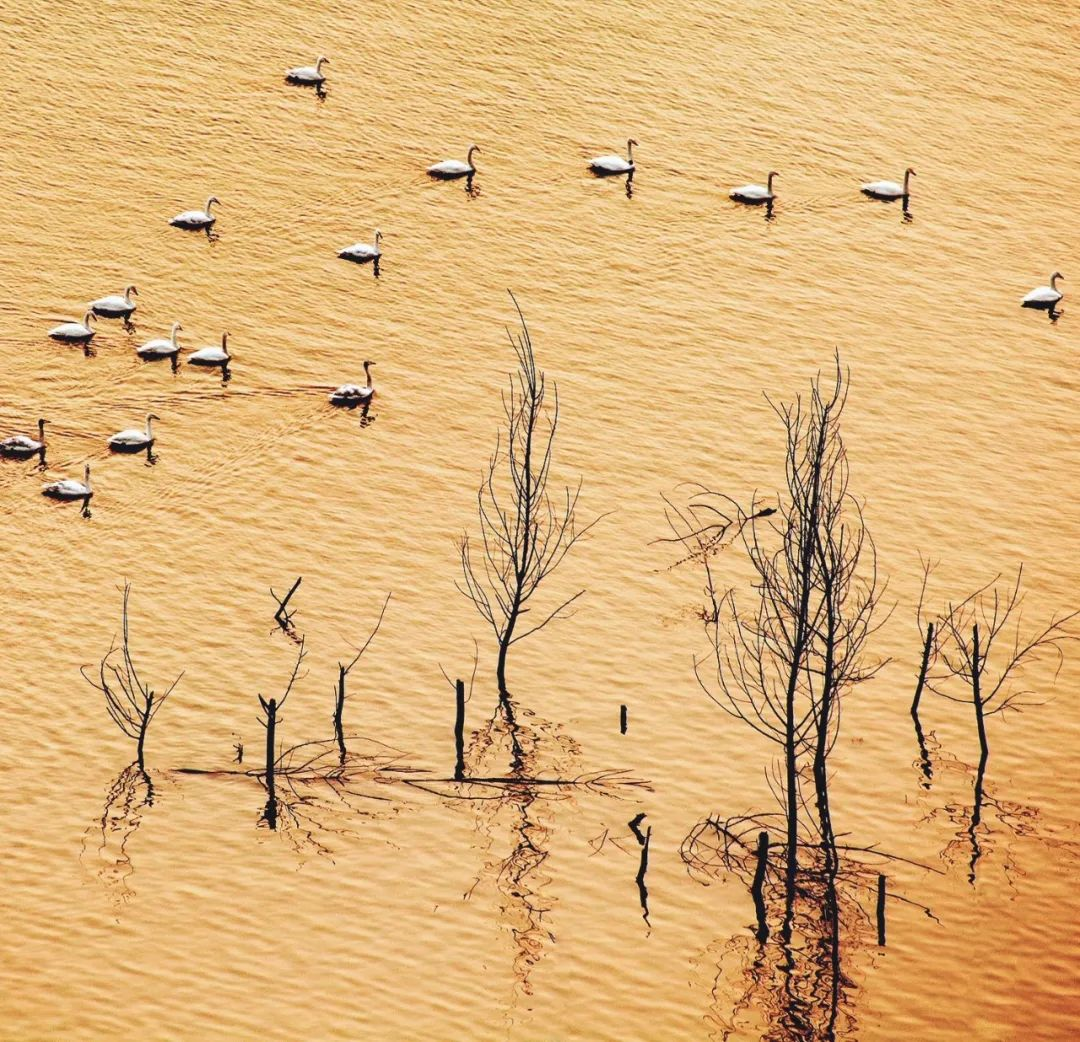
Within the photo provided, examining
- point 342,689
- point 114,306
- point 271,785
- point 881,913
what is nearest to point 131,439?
point 114,306

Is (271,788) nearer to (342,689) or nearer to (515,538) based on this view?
(342,689)

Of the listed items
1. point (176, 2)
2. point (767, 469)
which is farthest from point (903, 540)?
point (176, 2)

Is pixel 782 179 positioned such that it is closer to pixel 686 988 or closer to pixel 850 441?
pixel 850 441

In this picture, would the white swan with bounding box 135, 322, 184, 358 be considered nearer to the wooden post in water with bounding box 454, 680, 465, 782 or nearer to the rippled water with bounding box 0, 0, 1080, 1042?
the rippled water with bounding box 0, 0, 1080, 1042

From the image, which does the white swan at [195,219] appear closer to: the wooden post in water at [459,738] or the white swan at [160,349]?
the white swan at [160,349]

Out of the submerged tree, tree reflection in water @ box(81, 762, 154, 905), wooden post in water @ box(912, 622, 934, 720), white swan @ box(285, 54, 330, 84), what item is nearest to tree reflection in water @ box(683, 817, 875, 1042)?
the submerged tree

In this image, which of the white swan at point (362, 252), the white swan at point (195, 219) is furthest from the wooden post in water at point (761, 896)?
the white swan at point (195, 219)
